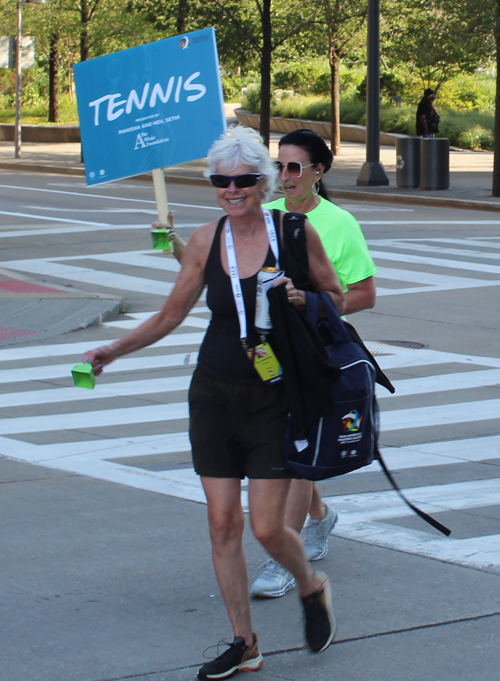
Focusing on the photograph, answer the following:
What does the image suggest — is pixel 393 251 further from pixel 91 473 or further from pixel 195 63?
pixel 195 63

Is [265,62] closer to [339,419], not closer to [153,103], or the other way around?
[153,103]

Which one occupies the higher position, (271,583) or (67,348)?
(271,583)

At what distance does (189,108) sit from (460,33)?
20.0 metres

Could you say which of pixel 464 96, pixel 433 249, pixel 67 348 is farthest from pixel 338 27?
pixel 67 348

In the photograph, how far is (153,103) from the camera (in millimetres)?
4672

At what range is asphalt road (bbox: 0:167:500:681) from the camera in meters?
3.84

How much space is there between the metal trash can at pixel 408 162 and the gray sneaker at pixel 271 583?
2099 centimetres

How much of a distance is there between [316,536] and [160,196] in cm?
161

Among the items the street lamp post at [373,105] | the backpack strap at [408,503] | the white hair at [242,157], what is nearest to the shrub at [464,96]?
the street lamp post at [373,105]

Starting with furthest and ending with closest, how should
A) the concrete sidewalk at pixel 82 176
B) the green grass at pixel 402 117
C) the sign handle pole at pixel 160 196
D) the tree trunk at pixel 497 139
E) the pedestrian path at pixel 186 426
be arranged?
the green grass at pixel 402 117 → the tree trunk at pixel 497 139 → the concrete sidewalk at pixel 82 176 → the pedestrian path at pixel 186 426 → the sign handle pole at pixel 160 196

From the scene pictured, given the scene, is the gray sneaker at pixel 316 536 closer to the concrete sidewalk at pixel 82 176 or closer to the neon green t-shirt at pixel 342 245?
the neon green t-shirt at pixel 342 245

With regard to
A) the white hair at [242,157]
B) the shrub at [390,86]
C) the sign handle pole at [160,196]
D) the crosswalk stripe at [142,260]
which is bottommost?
the crosswalk stripe at [142,260]

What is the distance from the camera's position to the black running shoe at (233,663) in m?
3.59

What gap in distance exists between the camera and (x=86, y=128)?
Answer: 4805mm
